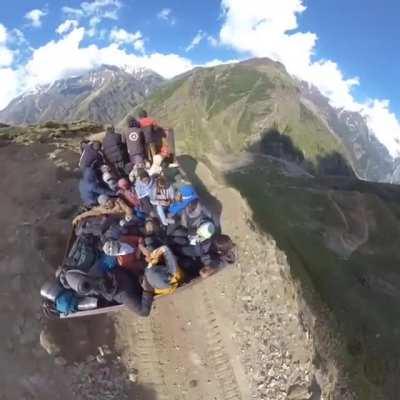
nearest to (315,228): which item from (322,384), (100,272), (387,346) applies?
(387,346)

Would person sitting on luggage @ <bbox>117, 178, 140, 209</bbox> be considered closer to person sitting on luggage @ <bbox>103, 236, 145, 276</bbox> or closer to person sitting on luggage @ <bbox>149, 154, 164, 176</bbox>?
person sitting on luggage @ <bbox>149, 154, 164, 176</bbox>

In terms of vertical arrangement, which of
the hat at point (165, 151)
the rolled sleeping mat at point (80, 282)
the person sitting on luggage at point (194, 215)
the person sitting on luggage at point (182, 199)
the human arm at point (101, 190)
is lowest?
the rolled sleeping mat at point (80, 282)

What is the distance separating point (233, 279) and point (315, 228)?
15.4 metres

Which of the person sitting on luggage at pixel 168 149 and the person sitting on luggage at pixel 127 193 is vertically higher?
the person sitting on luggage at pixel 168 149

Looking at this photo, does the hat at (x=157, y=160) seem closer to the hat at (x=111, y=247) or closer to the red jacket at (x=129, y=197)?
the red jacket at (x=129, y=197)

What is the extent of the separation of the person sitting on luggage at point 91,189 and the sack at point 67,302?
4312 millimetres

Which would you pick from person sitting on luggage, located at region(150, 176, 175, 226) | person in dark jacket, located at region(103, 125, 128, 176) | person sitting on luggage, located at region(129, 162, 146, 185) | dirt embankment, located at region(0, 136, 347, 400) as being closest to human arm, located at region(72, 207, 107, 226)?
person sitting on luggage, located at region(129, 162, 146, 185)

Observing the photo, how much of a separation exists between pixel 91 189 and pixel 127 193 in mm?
1569

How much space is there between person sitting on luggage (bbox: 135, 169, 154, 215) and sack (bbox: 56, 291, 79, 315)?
383 centimetres

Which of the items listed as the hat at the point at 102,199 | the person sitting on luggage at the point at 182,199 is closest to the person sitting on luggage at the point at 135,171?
the hat at the point at 102,199

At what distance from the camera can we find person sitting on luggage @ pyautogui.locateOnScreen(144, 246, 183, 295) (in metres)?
13.5

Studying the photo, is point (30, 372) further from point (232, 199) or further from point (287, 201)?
point (287, 201)

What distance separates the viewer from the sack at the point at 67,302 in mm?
14172

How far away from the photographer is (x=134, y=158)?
18.3m
